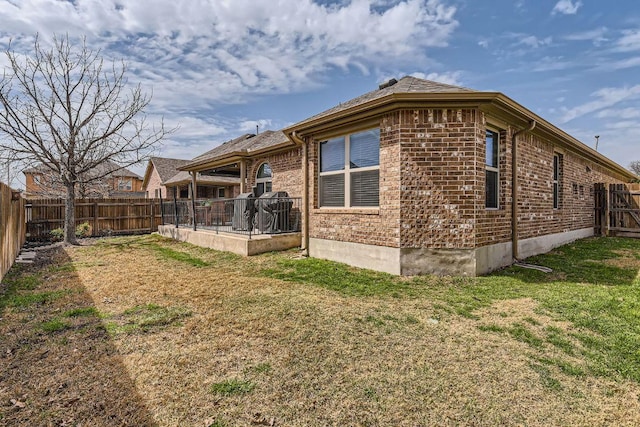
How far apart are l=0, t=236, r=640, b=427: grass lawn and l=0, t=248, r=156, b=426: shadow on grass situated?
0.05ft

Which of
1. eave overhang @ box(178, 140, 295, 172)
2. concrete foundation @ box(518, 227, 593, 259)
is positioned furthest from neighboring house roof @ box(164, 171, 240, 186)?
concrete foundation @ box(518, 227, 593, 259)

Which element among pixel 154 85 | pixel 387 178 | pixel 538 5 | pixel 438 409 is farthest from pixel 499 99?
pixel 154 85

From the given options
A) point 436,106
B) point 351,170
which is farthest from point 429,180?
point 351,170

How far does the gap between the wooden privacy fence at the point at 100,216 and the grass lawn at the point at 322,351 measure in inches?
368

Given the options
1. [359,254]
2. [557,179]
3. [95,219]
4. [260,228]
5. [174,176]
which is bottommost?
[359,254]

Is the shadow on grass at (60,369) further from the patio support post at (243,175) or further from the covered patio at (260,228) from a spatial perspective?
the patio support post at (243,175)

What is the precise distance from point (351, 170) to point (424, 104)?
203cm

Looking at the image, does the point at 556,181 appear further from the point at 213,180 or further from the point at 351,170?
the point at 213,180

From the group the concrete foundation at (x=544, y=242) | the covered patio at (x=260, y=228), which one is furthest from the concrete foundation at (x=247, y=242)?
the concrete foundation at (x=544, y=242)

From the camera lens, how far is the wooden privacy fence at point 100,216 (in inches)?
511

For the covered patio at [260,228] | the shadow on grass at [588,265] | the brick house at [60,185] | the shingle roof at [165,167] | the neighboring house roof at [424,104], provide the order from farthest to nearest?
1. the shingle roof at [165,167]
2. the brick house at [60,185]
3. the covered patio at [260,228]
4. the shadow on grass at [588,265]
5. the neighboring house roof at [424,104]

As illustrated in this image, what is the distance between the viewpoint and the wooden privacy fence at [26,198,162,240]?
12984mm

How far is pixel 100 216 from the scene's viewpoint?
14766 millimetres

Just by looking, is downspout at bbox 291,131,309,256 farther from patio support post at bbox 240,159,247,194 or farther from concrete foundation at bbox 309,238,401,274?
patio support post at bbox 240,159,247,194
